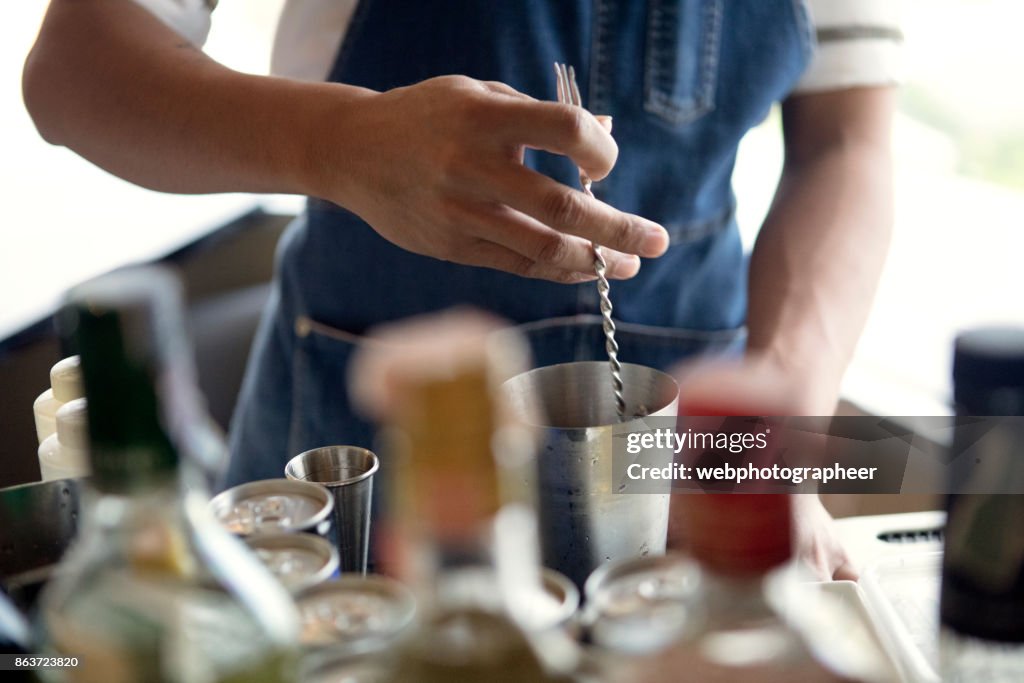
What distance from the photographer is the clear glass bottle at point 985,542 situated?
13.9 inches

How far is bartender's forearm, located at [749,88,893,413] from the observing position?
0.96 metres

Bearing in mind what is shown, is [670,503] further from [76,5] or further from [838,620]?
[76,5]

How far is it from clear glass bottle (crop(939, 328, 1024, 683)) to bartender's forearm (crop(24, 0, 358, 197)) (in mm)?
536

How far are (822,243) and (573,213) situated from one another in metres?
0.45

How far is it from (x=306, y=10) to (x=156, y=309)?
2.51 feet

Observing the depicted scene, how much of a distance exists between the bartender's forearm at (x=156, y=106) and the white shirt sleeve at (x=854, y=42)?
57 cm

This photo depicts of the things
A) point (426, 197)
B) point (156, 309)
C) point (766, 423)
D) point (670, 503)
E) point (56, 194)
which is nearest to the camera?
point (156, 309)

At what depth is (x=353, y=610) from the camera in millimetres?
387

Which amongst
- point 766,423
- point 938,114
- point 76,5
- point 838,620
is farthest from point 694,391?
point 938,114

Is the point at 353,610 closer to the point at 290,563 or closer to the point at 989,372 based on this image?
the point at 290,563

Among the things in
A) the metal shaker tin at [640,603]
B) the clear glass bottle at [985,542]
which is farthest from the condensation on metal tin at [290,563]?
the clear glass bottle at [985,542]

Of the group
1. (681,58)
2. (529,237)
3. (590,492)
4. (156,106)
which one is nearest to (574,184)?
(681,58)

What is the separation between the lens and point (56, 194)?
1.89 meters

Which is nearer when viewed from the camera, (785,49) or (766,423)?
(766,423)
